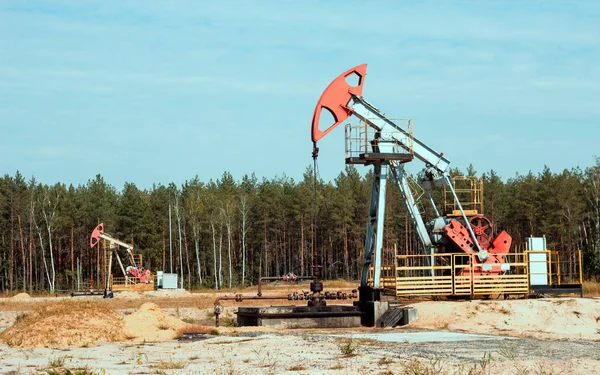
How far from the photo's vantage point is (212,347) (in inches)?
656

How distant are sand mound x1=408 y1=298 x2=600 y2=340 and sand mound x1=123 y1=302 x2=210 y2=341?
19.8 ft

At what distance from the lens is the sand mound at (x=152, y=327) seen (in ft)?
64.0

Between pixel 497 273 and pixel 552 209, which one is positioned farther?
pixel 552 209

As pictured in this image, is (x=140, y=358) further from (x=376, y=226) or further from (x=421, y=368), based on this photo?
(x=376, y=226)

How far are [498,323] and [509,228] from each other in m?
55.9

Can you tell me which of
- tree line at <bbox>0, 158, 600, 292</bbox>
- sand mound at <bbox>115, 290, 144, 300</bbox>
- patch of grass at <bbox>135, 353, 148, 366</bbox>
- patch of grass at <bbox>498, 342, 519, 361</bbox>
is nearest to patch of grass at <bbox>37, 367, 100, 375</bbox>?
patch of grass at <bbox>135, 353, 148, 366</bbox>

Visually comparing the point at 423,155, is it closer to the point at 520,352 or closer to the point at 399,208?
the point at 520,352

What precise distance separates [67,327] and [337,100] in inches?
390

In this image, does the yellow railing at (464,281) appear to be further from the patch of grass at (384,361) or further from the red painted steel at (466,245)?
the patch of grass at (384,361)

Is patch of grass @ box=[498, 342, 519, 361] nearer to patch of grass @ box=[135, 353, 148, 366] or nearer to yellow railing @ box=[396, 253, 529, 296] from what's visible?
patch of grass @ box=[135, 353, 148, 366]

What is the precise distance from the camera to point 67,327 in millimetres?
19016

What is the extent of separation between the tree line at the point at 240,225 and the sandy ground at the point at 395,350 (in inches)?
1867

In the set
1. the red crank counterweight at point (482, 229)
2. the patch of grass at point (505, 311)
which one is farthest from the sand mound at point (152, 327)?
the red crank counterweight at point (482, 229)

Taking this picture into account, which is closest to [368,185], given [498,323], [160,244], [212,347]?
[160,244]
